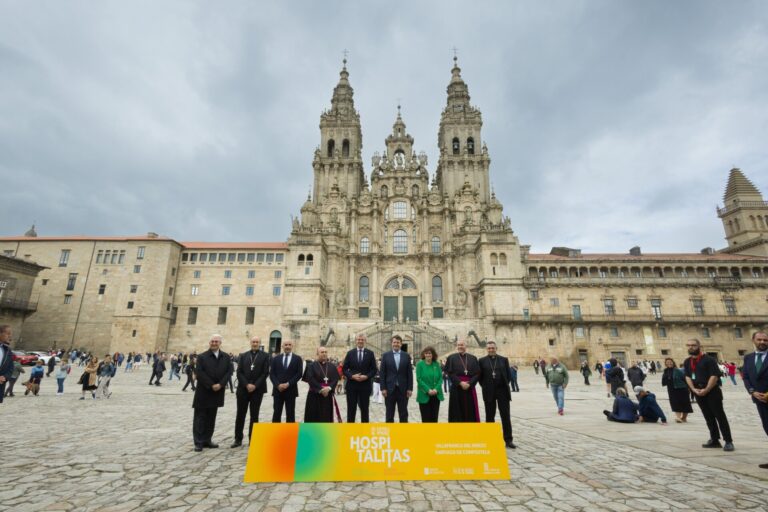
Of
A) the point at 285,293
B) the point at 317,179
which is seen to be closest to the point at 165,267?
the point at 285,293

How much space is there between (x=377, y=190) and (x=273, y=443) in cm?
4791

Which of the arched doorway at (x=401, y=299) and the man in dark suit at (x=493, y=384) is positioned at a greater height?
the arched doorway at (x=401, y=299)

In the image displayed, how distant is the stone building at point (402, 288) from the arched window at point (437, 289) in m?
0.24

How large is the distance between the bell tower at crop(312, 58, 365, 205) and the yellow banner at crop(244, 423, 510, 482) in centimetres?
4648

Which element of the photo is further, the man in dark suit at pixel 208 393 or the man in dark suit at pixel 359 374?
the man in dark suit at pixel 359 374

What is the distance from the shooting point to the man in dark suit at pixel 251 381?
7129 mm

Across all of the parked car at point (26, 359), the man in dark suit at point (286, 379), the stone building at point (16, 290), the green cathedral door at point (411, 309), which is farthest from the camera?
the green cathedral door at point (411, 309)

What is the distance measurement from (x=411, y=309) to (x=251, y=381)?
39.6m

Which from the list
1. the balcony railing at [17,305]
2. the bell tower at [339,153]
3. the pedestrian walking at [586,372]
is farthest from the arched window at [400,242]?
the balcony railing at [17,305]

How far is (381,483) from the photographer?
496 centimetres

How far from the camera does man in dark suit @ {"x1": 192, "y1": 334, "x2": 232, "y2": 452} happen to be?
669 cm

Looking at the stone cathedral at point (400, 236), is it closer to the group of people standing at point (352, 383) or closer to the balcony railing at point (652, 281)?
the balcony railing at point (652, 281)

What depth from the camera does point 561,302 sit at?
4134 cm

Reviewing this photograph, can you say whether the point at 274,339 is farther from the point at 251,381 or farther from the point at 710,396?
the point at 710,396
